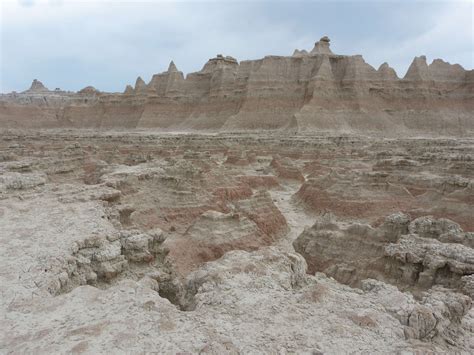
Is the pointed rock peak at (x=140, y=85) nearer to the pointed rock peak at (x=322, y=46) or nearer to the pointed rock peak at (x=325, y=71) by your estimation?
the pointed rock peak at (x=322, y=46)

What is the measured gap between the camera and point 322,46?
250 feet

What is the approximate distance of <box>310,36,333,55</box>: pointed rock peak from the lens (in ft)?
246

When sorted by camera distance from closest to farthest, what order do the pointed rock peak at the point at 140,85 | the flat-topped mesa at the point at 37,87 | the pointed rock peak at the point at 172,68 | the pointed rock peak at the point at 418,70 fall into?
the pointed rock peak at the point at 418,70, the pointed rock peak at the point at 172,68, the pointed rock peak at the point at 140,85, the flat-topped mesa at the point at 37,87

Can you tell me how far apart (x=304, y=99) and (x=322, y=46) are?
695 inches

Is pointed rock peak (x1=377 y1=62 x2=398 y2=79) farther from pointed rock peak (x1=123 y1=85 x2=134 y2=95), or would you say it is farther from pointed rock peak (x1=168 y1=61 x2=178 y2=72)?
pointed rock peak (x1=123 y1=85 x2=134 y2=95)

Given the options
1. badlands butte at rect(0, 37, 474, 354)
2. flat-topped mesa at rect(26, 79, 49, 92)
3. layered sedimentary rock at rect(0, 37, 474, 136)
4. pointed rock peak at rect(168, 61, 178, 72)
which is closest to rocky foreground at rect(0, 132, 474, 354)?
badlands butte at rect(0, 37, 474, 354)

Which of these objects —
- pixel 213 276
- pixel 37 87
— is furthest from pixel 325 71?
pixel 37 87

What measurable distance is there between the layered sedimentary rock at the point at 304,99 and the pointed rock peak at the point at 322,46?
0.22 metres

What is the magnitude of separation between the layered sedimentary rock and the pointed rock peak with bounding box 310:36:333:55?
225 millimetres

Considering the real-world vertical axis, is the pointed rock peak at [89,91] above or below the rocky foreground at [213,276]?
above

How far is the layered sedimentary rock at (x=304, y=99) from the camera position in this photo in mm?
62594

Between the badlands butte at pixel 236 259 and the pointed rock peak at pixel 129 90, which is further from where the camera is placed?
the pointed rock peak at pixel 129 90

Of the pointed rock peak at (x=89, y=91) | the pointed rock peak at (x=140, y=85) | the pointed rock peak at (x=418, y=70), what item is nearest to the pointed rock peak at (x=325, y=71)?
the pointed rock peak at (x=418, y=70)

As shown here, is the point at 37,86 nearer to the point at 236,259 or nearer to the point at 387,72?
the point at 387,72
